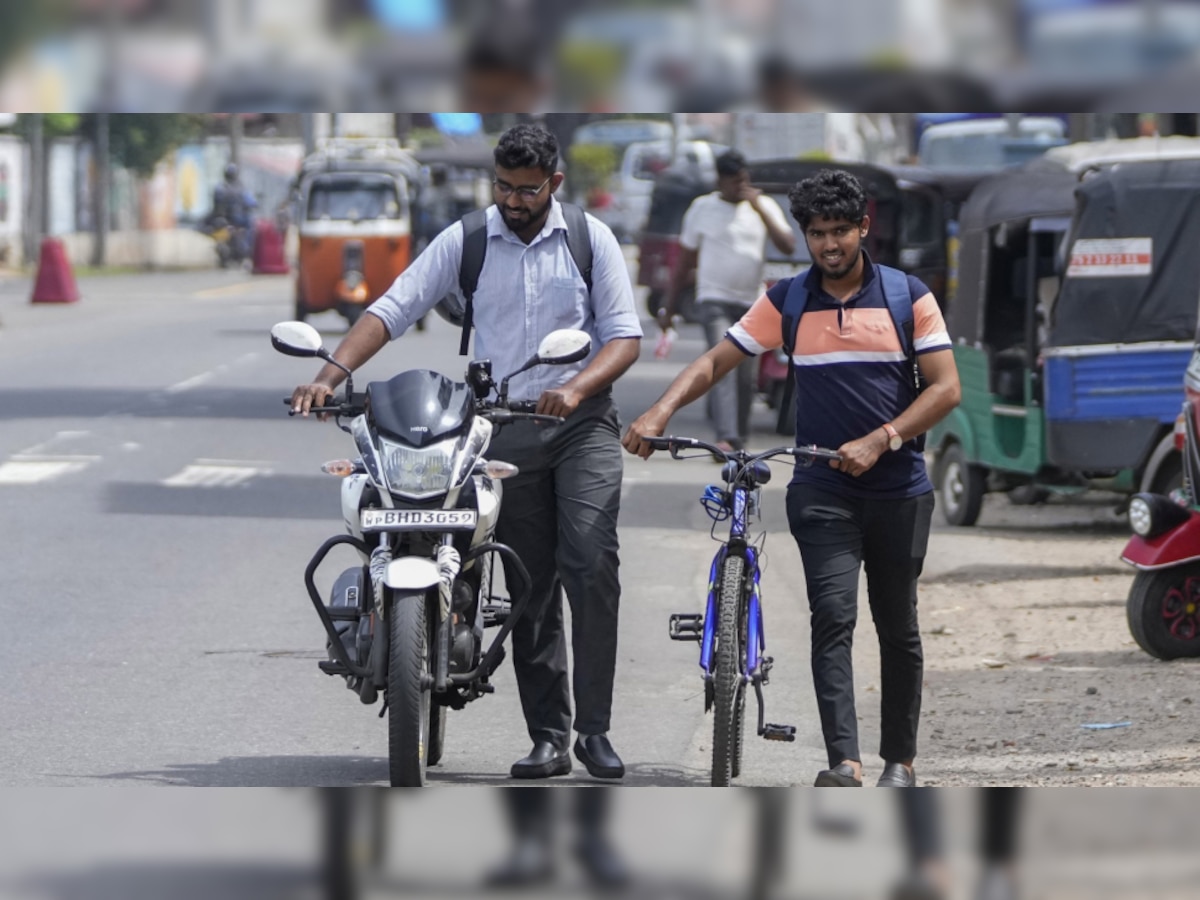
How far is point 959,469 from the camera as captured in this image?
530 inches

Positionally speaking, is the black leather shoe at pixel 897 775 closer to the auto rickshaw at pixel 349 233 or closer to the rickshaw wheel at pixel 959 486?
the rickshaw wheel at pixel 959 486

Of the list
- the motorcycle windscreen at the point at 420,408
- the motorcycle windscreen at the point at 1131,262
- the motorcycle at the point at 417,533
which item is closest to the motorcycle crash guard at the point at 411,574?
the motorcycle at the point at 417,533

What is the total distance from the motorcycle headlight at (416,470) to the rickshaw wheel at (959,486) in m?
7.70

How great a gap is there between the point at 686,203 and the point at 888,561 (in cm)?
2258

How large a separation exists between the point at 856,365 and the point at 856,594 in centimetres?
63

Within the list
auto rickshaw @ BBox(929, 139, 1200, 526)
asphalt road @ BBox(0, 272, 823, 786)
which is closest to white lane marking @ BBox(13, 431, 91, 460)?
asphalt road @ BBox(0, 272, 823, 786)

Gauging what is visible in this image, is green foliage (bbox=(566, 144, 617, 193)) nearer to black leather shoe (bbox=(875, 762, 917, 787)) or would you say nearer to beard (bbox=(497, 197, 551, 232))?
beard (bbox=(497, 197, 551, 232))

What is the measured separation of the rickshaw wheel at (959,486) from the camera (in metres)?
13.3

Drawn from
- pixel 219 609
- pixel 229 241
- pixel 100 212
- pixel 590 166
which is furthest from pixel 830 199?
pixel 590 166

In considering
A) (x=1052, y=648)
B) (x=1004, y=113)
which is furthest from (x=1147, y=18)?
(x=1052, y=648)

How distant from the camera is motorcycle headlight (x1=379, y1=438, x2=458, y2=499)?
6.00m

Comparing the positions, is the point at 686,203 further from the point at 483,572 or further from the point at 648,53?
the point at 648,53

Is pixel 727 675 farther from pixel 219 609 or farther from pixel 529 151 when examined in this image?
pixel 219 609

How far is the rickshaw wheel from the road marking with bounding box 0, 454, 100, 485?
5.49 metres
